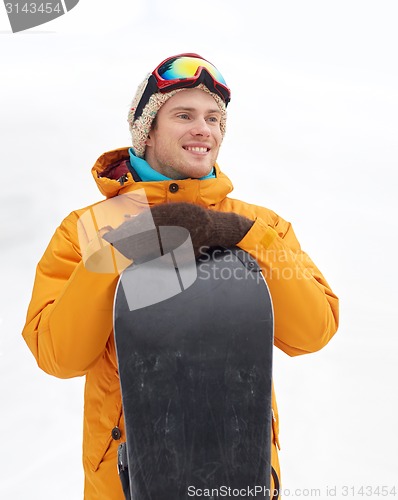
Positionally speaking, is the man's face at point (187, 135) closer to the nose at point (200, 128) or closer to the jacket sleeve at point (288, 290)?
the nose at point (200, 128)

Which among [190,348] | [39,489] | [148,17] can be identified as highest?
[148,17]

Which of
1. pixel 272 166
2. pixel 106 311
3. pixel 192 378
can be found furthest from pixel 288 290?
pixel 272 166

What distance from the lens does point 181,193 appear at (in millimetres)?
1649

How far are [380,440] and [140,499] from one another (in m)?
2.21

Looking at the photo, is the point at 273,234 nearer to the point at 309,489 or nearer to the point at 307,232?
the point at 309,489

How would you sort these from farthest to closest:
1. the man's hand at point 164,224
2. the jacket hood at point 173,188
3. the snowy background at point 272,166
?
the snowy background at point 272,166, the jacket hood at point 173,188, the man's hand at point 164,224

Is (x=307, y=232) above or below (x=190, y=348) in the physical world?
below

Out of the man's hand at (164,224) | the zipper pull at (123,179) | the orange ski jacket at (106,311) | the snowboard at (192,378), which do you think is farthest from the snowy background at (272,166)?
the man's hand at (164,224)

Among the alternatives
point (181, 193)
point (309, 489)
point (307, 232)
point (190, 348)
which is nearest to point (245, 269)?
point (190, 348)

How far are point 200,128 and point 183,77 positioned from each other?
0.17 m

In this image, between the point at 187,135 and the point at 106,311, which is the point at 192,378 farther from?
the point at 187,135

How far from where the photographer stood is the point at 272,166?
538 centimetres

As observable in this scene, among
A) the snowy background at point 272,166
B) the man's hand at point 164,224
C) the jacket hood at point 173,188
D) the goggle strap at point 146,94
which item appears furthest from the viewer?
the snowy background at point 272,166

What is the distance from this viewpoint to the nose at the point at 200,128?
5.44 ft
